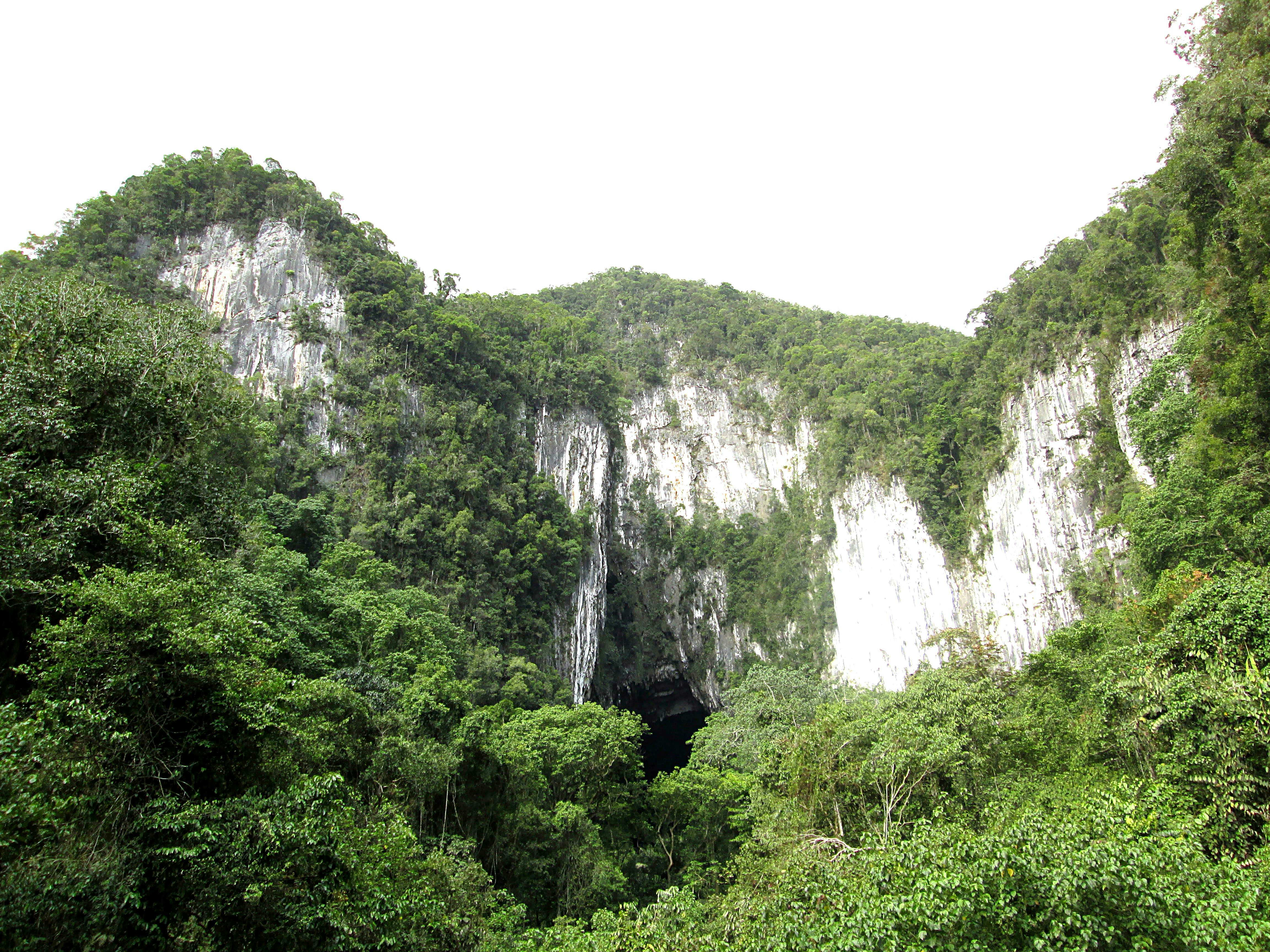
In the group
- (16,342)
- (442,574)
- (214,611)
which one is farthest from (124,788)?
(442,574)

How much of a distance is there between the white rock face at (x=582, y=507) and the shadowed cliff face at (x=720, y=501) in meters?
0.10

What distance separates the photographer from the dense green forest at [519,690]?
19.5 ft

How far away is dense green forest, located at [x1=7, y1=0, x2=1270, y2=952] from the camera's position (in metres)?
5.95

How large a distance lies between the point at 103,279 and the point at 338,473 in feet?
36.1

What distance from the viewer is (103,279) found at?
24531mm

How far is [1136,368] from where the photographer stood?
65.2 ft

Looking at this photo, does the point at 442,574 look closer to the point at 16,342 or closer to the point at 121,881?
the point at 16,342

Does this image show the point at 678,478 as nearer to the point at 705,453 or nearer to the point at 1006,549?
the point at 705,453

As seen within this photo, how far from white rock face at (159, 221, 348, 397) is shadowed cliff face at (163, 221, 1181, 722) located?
2.8 inches

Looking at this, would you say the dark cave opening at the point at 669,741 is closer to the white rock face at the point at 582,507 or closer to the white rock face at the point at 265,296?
the white rock face at the point at 582,507

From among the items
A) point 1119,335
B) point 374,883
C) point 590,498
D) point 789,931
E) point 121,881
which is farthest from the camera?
point 590,498

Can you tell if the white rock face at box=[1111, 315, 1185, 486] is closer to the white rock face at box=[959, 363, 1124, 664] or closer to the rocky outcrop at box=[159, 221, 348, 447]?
the white rock face at box=[959, 363, 1124, 664]

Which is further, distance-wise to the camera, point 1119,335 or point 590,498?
point 590,498

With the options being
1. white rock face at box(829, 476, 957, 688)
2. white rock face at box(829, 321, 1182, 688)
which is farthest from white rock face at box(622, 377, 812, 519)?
white rock face at box(829, 321, 1182, 688)
